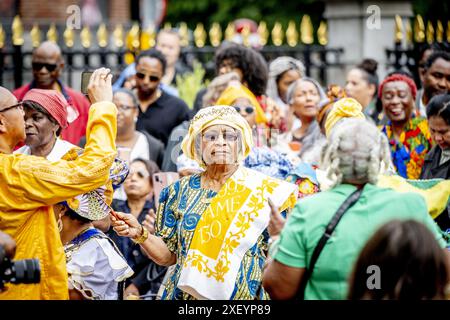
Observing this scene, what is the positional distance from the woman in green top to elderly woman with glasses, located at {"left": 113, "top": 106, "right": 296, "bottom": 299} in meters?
0.84

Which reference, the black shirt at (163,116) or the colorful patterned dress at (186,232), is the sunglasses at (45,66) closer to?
the black shirt at (163,116)

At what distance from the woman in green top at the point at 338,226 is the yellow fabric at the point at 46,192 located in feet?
3.77

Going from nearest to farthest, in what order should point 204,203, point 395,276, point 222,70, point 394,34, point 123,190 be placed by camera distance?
1. point 395,276
2. point 204,203
3. point 123,190
4. point 222,70
5. point 394,34

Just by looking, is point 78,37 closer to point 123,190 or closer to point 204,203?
point 123,190

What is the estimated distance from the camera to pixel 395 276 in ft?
13.1

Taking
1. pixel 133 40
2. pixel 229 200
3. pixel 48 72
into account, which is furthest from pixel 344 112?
→ pixel 133 40

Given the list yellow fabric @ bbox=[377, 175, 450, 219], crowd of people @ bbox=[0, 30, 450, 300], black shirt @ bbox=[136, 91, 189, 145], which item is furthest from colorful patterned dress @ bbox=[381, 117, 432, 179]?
black shirt @ bbox=[136, 91, 189, 145]

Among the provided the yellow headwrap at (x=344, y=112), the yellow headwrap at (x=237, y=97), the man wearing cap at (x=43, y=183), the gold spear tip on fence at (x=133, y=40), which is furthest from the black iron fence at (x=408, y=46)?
the man wearing cap at (x=43, y=183)

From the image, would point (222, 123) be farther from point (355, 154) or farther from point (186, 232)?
point (355, 154)

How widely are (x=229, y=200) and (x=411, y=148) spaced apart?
3322mm

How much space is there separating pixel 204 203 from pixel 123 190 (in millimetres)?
2549

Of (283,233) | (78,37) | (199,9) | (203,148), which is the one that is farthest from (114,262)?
(199,9)

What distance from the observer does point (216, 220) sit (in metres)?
5.62

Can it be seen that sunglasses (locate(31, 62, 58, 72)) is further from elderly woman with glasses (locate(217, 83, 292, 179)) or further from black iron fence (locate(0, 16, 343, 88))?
black iron fence (locate(0, 16, 343, 88))
